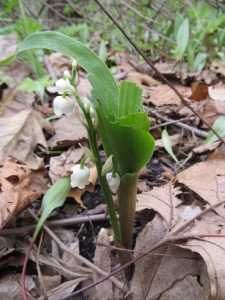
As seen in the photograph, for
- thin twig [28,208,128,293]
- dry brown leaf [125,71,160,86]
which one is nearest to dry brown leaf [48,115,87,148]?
thin twig [28,208,128,293]

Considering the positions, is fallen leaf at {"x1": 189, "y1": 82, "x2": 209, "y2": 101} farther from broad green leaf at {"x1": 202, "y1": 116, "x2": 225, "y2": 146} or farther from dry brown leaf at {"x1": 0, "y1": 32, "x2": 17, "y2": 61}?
dry brown leaf at {"x1": 0, "y1": 32, "x2": 17, "y2": 61}

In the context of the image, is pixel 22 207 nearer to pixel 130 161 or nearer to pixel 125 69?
pixel 130 161

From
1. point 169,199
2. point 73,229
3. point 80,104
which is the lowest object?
point 73,229

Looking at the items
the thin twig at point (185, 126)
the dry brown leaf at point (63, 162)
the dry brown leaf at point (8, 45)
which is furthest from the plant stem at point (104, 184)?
the dry brown leaf at point (8, 45)

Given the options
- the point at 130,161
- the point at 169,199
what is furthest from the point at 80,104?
the point at 169,199

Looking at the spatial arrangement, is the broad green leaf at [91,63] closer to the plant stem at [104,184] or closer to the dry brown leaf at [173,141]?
the plant stem at [104,184]
